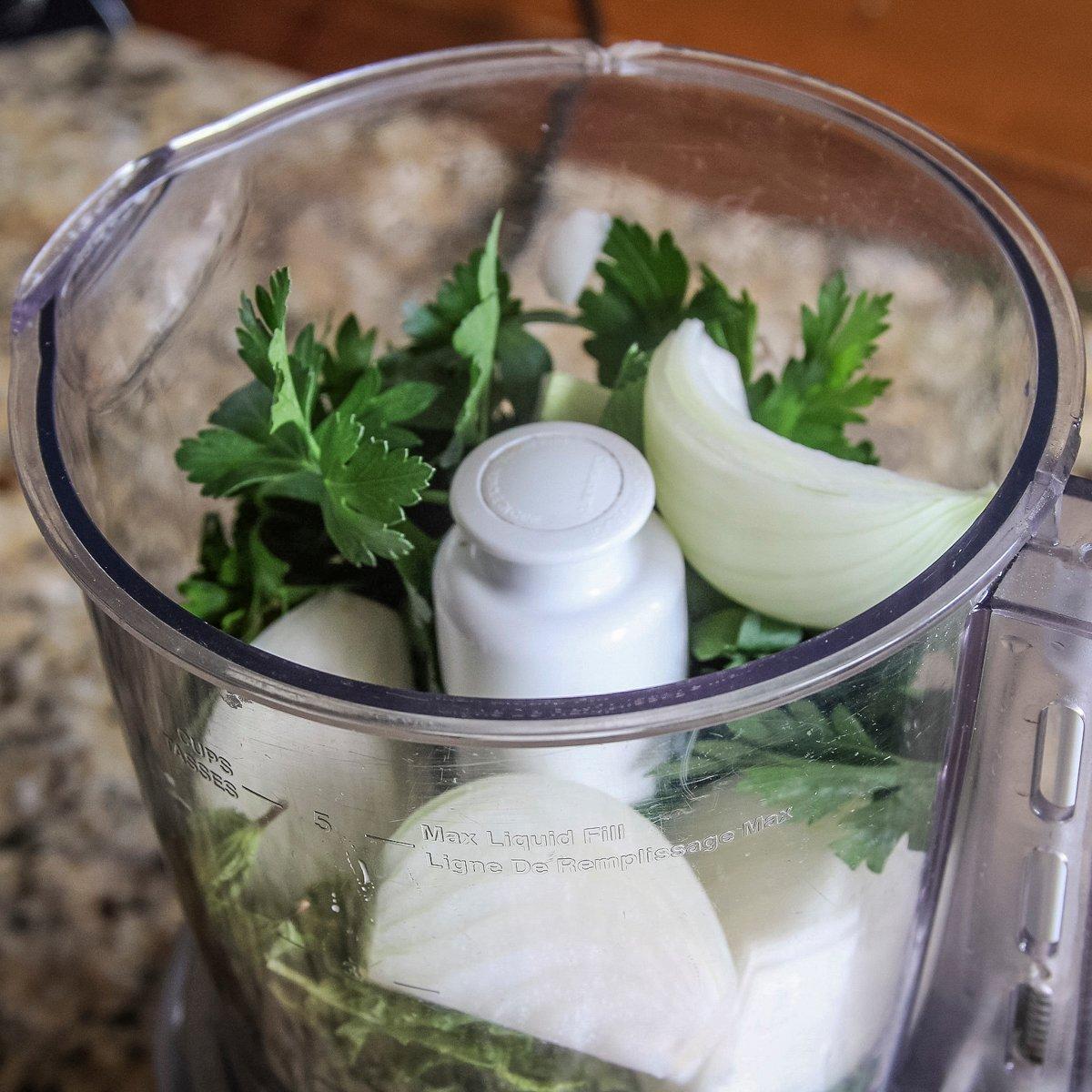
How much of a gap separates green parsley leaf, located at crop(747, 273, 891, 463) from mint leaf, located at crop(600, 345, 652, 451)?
48 mm

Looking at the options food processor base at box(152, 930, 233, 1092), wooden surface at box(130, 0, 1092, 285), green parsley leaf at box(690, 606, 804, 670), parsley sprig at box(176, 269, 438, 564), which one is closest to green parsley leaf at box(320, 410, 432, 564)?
parsley sprig at box(176, 269, 438, 564)

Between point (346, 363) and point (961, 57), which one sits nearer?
point (346, 363)

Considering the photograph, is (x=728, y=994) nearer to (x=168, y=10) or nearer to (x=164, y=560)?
(x=164, y=560)

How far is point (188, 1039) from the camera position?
1.78 feet

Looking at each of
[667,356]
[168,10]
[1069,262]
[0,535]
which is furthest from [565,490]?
[168,10]

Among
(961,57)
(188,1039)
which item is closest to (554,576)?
(188,1039)

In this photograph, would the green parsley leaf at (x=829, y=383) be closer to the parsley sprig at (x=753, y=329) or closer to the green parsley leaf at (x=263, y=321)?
the parsley sprig at (x=753, y=329)

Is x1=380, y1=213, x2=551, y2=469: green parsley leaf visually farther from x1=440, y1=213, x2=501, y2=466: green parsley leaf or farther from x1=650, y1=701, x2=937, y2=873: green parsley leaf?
x1=650, y1=701, x2=937, y2=873: green parsley leaf

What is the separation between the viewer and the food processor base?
0.54 meters

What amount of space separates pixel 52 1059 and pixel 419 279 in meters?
0.36

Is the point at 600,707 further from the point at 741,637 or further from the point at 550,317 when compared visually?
the point at 550,317

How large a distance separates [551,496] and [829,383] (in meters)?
0.16

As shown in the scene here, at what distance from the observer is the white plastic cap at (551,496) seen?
0.38m

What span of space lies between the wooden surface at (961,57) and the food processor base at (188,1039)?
32.0 inches
